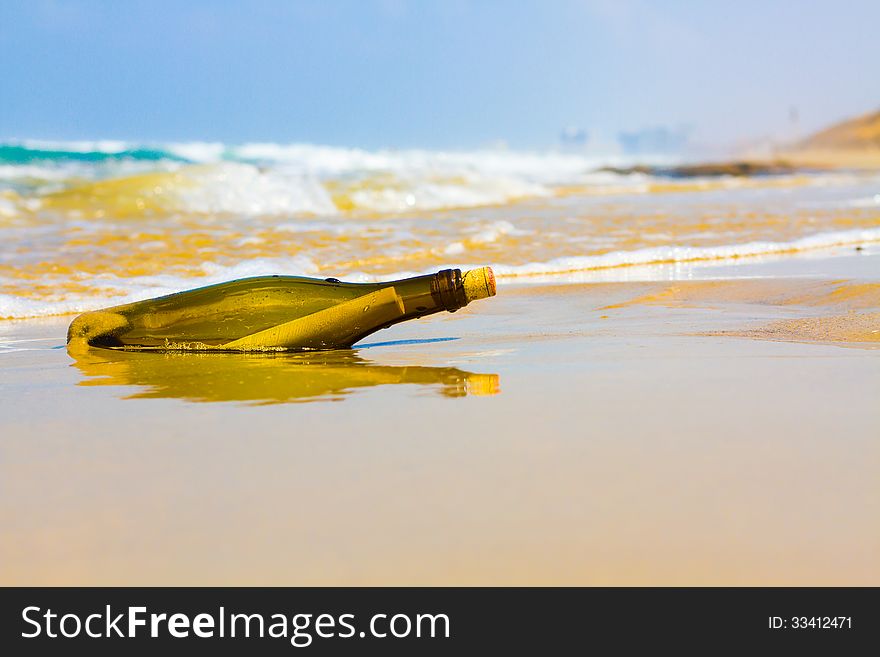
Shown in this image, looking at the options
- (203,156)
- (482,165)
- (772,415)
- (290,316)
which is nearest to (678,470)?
(772,415)

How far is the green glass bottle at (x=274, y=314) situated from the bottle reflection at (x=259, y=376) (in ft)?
0.12

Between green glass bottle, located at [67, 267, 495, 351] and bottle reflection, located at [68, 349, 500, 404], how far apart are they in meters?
0.04

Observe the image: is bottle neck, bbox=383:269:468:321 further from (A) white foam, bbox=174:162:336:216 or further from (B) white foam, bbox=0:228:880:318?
(A) white foam, bbox=174:162:336:216

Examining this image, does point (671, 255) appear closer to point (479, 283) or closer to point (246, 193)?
point (479, 283)

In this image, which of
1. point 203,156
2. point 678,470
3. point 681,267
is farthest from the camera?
point 203,156

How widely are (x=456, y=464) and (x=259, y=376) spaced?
0.90 m

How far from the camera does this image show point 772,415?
1.91 metres

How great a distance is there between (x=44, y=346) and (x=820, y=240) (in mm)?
4429

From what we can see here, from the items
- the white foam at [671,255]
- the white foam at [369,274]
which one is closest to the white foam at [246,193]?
the white foam at [369,274]

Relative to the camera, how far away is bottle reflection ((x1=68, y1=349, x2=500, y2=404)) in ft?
7.27

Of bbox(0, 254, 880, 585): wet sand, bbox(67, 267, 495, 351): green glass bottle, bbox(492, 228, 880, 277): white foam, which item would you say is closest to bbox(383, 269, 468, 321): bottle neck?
bbox(67, 267, 495, 351): green glass bottle

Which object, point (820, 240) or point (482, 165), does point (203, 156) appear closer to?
A: point (482, 165)

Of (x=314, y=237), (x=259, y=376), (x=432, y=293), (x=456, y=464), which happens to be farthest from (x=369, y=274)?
(x=456, y=464)
